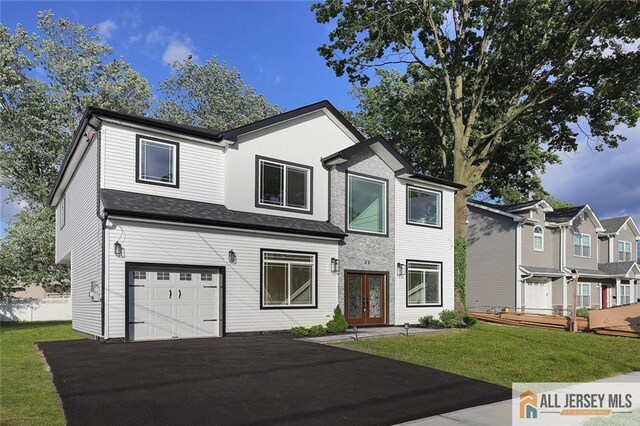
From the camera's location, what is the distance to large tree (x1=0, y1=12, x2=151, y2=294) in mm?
26828

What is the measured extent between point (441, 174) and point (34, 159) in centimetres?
2384

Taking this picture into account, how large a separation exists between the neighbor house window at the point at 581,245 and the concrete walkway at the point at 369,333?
61.7 feet

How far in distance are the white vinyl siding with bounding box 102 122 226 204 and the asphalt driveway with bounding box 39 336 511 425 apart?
4570 millimetres

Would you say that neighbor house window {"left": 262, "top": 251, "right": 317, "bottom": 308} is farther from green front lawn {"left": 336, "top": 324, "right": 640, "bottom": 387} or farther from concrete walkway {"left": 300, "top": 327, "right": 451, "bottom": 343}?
green front lawn {"left": 336, "top": 324, "right": 640, "bottom": 387}

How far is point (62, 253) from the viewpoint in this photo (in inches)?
832

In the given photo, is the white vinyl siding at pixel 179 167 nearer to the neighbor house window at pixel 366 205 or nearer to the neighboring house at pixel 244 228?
the neighboring house at pixel 244 228

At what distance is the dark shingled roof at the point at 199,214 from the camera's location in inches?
526

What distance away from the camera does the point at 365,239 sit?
19.0 metres

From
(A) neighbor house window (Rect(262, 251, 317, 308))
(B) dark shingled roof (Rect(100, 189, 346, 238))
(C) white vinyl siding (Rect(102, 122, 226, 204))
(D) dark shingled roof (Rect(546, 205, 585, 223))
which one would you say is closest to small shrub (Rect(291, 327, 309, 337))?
(A) neighbor house window (Rect(262, 251, 317, 308))

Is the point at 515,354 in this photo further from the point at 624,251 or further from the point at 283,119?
the point at 624,251

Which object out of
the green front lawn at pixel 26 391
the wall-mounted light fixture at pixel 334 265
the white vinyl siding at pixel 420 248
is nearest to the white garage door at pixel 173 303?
the green front lawn at pixel 26 391

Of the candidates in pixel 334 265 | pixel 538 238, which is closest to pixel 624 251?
pixel 538 238

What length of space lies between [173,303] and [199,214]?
2568mm

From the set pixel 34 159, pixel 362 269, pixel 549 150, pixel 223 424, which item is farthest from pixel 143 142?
pixel 549 150
